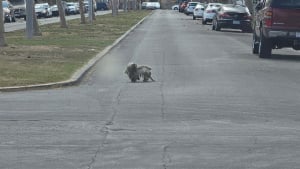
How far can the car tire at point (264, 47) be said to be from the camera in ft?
70.1

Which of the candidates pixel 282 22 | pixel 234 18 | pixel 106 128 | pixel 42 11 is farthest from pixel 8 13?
pixel 106 128

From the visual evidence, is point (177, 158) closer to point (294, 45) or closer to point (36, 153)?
point (36, 153)

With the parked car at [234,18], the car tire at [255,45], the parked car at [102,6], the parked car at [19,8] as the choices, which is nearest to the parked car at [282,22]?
the car tire at [255,45]

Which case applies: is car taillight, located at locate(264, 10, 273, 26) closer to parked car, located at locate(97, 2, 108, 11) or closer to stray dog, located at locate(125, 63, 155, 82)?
stray dog, located at locate(125, 63, 155, 82)

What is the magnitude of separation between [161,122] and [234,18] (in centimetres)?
2941

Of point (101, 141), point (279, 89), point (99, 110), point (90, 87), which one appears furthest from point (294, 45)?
point (101, 141)

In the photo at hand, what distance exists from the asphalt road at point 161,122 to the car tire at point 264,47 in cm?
358

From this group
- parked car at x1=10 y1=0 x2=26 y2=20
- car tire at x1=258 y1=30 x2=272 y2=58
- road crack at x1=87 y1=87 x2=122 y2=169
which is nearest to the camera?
road crack at x1=87 y1=87 x2=122 y2=169

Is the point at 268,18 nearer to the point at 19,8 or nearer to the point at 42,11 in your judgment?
the point at 19,8

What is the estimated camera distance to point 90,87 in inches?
569

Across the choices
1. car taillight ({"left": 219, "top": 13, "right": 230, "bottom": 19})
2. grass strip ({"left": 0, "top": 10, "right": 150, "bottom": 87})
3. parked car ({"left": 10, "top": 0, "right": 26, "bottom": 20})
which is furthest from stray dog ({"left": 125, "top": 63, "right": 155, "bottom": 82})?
parked car ({"left": 10, "top": 0, "right": 26, "bottom": 20})

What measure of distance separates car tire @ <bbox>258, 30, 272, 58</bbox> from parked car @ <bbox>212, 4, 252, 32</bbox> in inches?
680

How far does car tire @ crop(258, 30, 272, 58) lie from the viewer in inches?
842

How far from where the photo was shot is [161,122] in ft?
33.5
